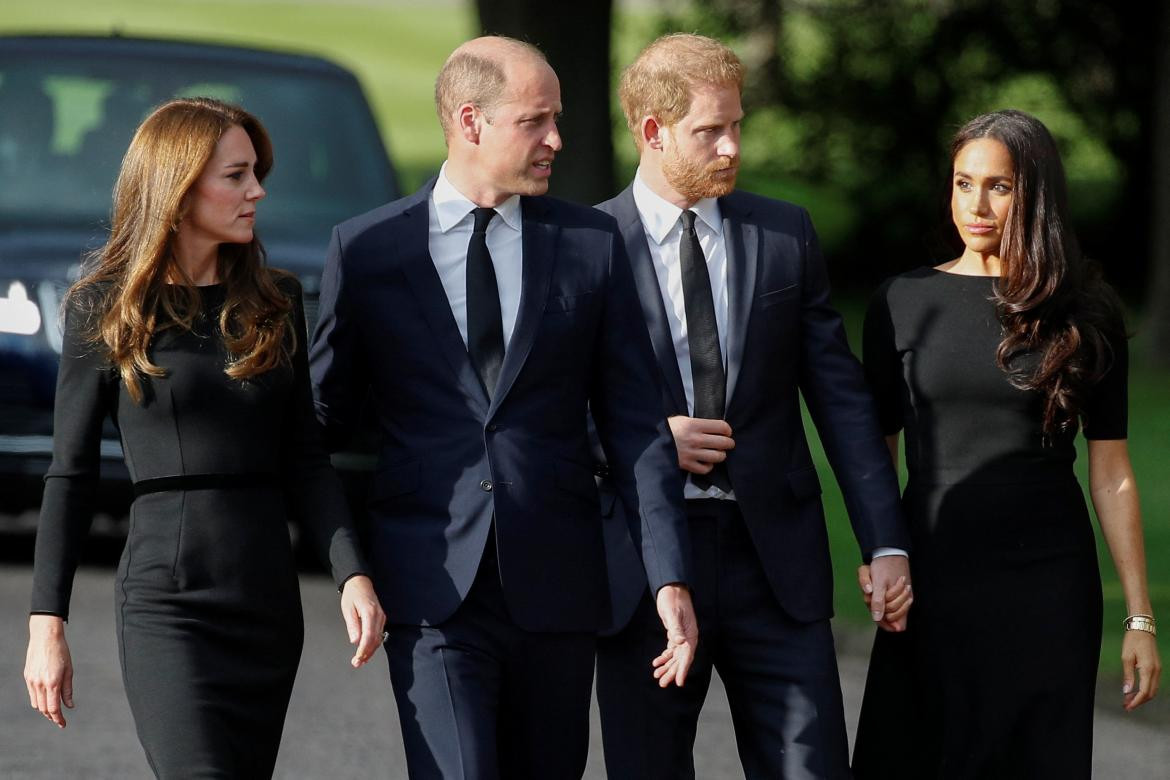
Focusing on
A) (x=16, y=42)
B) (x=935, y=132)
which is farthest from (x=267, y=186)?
(x=935, y=132)

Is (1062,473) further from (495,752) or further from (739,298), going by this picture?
(495,752)

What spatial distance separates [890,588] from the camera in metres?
5.21

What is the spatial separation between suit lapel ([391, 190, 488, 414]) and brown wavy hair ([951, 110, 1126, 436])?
127 cm

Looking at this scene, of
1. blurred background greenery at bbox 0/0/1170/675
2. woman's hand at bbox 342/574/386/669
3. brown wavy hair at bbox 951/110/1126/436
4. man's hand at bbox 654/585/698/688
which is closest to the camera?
woman's hand at bbox 342/574/386/669

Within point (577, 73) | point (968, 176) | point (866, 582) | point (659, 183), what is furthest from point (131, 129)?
point (866, 582)

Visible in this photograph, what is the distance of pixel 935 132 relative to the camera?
83.8ft

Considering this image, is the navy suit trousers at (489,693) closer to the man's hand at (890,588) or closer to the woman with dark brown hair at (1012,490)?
the man's hand at (890,588)

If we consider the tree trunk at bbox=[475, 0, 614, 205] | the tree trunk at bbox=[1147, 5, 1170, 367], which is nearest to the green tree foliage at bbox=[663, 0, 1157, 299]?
the tree trunk at bbox=[1147, 5, 1170, 367]

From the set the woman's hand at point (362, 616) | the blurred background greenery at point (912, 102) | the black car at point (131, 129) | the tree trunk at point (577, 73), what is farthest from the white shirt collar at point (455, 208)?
the blurred background greenery at point (912, 102)

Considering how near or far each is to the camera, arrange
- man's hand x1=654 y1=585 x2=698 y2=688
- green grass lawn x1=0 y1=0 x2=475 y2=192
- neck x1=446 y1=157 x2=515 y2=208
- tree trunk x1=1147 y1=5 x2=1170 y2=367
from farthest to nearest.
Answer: green grass lawn x1=0 y1=0 x2=475 y2=192 → tree trunk x1=1147 y1=5 x2=1170 y2=367 → neck x1=446 y1=157 x2=515 y2=208 → man's hand x1=654 y1=585 x2=698 y2=688

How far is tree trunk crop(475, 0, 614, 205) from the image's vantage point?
15023 millimetres

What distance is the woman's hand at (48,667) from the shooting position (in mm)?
4559

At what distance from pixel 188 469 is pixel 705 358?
4.10 ft

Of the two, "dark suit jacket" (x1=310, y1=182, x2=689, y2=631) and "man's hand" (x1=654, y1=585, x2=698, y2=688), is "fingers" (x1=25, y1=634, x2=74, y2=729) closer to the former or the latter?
"dark suit jacket" (x1=310, y1=182, x2=689, y2=631)
